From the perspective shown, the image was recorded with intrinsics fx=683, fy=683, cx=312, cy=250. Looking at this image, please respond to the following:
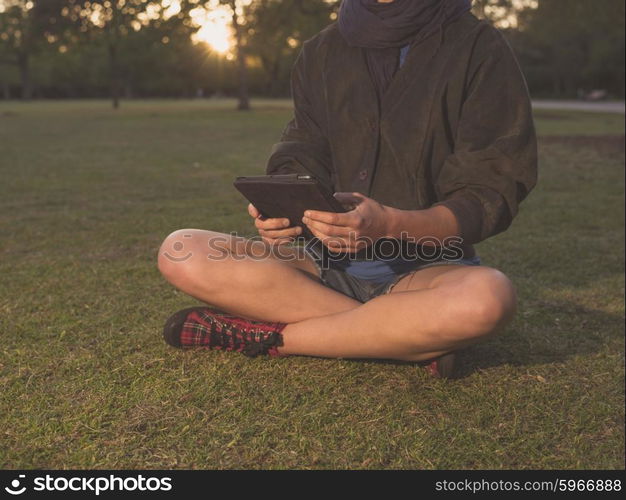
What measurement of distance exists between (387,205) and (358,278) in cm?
34

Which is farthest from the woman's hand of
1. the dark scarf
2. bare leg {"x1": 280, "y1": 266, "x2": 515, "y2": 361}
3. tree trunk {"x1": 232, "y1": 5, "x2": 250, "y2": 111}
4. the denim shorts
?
tree trunk {"x1": 232, "y1": 5, "x2": 250, "y2": 111}

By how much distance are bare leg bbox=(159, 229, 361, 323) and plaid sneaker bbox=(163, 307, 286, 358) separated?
49 millimetres

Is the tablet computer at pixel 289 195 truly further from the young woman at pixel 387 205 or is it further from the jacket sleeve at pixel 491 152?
the jacket sleeve at pixel 491 152

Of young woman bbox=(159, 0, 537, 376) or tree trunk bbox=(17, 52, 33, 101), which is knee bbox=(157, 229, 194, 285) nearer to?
young woman bbox=(159, 0, 537, 376)

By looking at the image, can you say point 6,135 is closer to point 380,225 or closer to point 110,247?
point 110,247

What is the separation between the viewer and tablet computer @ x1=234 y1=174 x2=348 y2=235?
214 cm

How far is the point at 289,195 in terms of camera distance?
2246mm

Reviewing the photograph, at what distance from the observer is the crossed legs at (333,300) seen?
91.4 inches

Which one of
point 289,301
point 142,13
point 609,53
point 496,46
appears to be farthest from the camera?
point 609,53

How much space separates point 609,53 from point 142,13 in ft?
100

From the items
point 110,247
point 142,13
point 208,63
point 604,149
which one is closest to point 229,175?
point 110,247

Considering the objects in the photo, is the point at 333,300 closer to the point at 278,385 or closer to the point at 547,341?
the point at 278,385

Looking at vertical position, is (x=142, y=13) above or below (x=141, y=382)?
above

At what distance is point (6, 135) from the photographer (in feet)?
54.0
